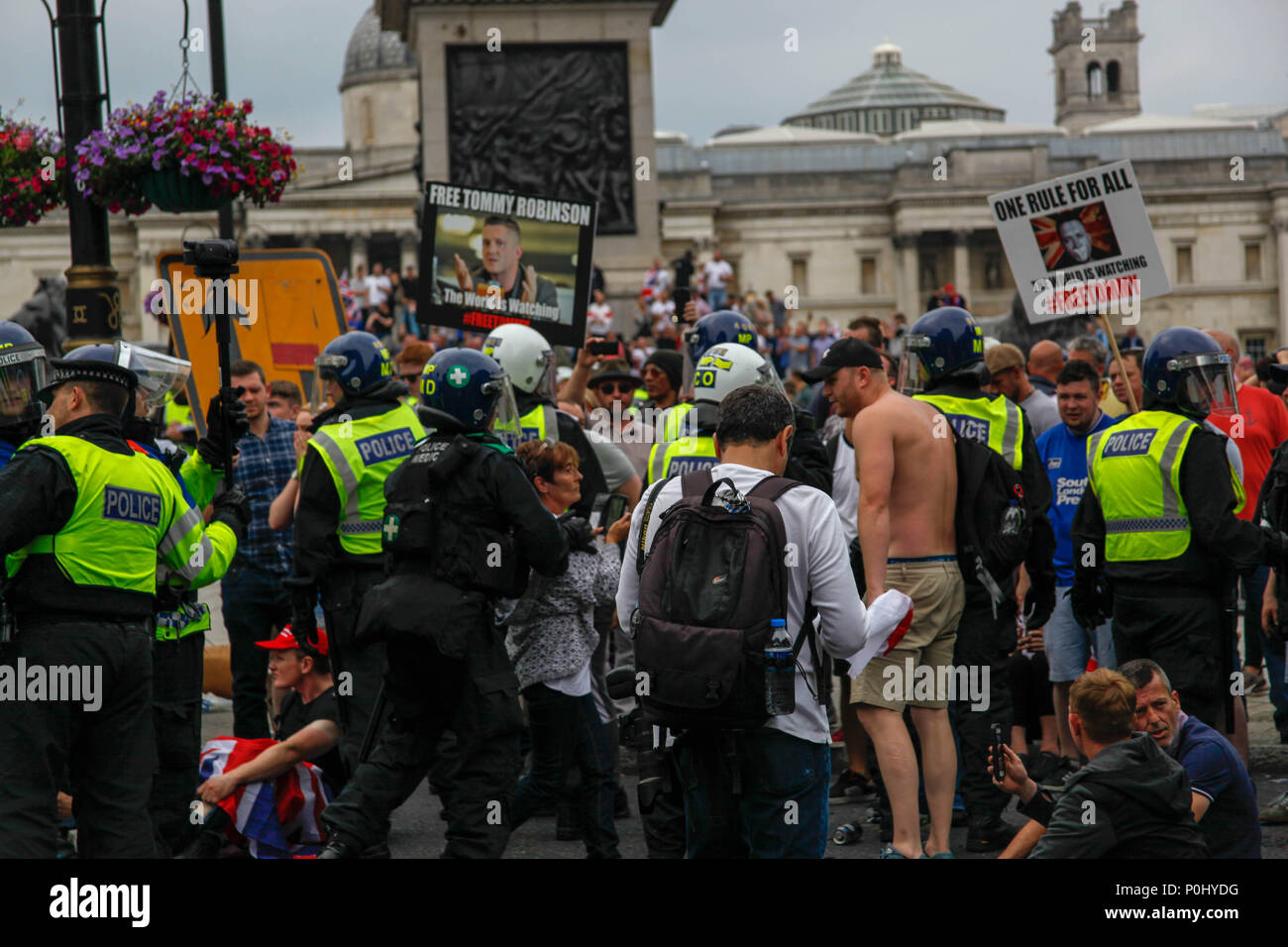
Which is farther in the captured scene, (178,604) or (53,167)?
(53,167)

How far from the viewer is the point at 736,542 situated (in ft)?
14.7

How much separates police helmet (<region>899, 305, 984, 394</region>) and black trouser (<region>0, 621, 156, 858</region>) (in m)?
3.14

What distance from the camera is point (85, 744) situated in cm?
538

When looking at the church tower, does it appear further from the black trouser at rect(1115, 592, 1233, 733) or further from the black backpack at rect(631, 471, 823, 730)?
the black backpack at rect(631, 471, 823, 730)

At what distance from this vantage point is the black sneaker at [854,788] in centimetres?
785

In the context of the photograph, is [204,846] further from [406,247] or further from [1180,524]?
[406,247]

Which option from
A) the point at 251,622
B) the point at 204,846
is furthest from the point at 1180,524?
the point at 251,622

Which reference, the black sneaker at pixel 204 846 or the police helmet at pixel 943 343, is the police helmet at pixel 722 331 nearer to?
the police helmet at pixel 943 343

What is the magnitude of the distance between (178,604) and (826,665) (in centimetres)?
263

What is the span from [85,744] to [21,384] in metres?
1.23

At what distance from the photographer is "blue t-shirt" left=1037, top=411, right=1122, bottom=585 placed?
8273 mm

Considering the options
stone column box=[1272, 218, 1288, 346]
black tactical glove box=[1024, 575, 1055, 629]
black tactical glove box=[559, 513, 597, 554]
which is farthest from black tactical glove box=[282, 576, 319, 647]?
stone column box=[1272, 218, 1288, 346]
